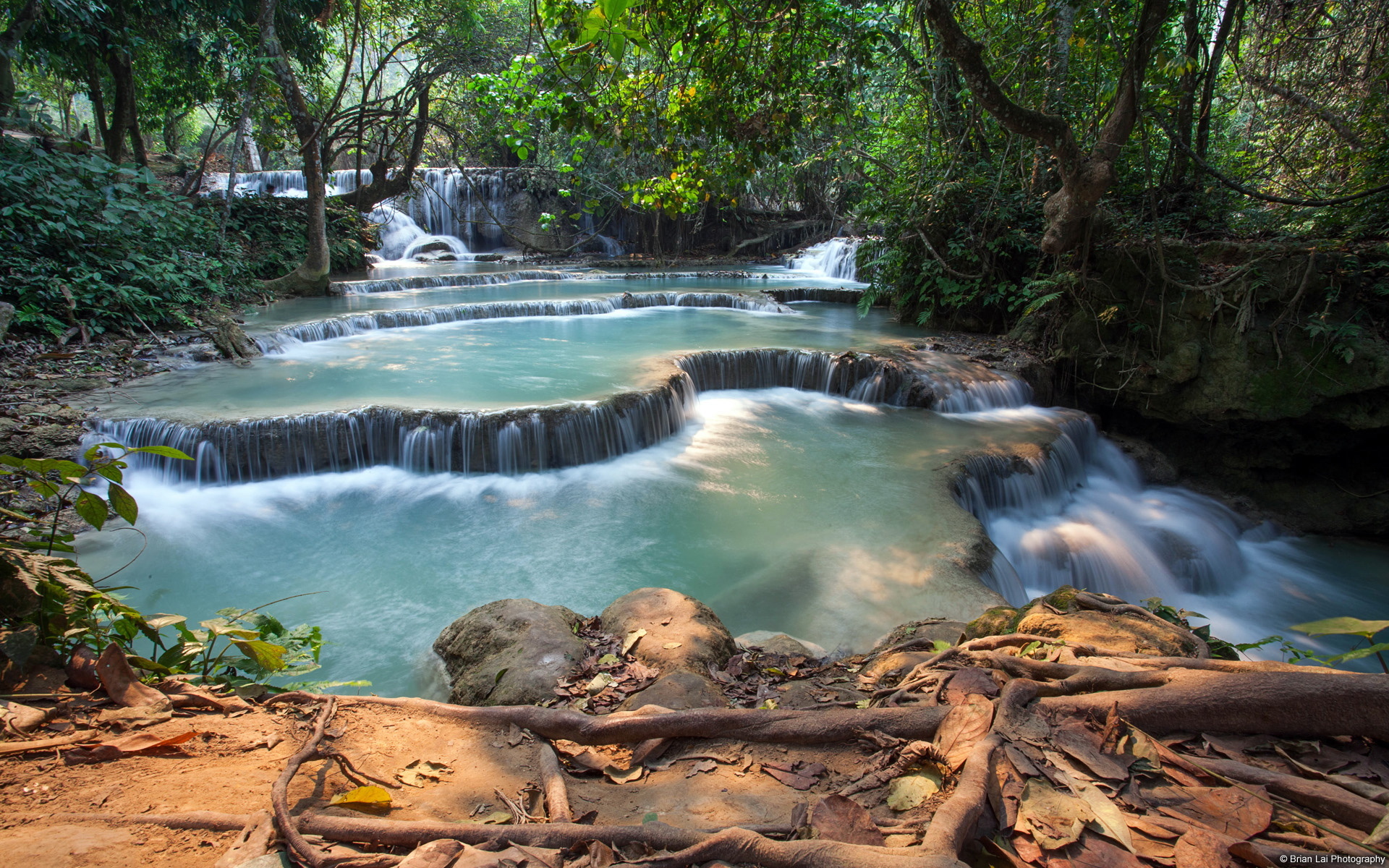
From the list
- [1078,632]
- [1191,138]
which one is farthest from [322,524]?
[1191,138]

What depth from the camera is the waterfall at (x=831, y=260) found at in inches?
758

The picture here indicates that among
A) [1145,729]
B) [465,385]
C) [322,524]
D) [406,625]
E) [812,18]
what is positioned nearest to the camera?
[1145,729]

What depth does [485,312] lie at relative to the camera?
12.6 metres

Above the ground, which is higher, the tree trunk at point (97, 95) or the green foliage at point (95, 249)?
the tree trunk at point (97, 95)

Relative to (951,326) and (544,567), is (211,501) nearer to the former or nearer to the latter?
(544,567)

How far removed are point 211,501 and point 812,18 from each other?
6.81m

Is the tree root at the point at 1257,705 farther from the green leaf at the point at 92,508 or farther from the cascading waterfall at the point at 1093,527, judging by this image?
the cascading waterfall at the point at 1093,527

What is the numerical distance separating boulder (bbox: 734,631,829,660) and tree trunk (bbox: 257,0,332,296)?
1205cm

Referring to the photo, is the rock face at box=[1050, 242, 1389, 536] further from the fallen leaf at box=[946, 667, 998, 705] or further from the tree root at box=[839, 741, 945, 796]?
the tree root at box=[839, 741, 945, 796]

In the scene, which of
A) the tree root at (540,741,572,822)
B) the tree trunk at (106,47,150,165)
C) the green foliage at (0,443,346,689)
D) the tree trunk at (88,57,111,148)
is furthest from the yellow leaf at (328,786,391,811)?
the tree trunk at (88,57,111,148)

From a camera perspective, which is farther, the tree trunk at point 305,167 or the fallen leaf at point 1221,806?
the tree trunk at point 305,167

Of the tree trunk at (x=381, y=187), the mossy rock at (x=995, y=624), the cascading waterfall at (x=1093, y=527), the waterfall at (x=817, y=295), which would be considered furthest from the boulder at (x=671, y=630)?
the tree trunk at (x=381, y=187)

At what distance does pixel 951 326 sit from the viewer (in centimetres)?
1150

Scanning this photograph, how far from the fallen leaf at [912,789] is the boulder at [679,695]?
3.01 feet
